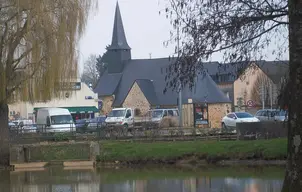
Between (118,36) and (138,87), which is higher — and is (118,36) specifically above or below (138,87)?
above

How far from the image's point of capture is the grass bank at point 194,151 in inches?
1110

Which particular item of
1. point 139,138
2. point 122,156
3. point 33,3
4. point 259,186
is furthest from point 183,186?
point 139,138

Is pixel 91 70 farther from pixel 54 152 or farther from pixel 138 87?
pixel 54 152

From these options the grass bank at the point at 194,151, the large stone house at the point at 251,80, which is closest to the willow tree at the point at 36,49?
the grass bank at the point at 194,151

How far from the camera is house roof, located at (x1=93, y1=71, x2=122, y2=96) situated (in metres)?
82.1

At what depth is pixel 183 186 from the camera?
19.3m

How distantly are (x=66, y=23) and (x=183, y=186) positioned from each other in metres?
13.5

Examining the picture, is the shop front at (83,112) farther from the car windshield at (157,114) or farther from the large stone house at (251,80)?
the car windshield at (157,114)

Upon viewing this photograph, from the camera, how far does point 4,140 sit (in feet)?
99.1

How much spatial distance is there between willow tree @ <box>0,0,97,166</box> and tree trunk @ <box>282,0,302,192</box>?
68.4 ft

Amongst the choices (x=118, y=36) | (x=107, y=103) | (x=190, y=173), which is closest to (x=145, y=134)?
(x=190, y=173)

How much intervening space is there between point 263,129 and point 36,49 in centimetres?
1308

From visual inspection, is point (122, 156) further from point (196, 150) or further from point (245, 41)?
point (245, 41)

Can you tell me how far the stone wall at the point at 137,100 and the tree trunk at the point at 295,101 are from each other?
63660mm
